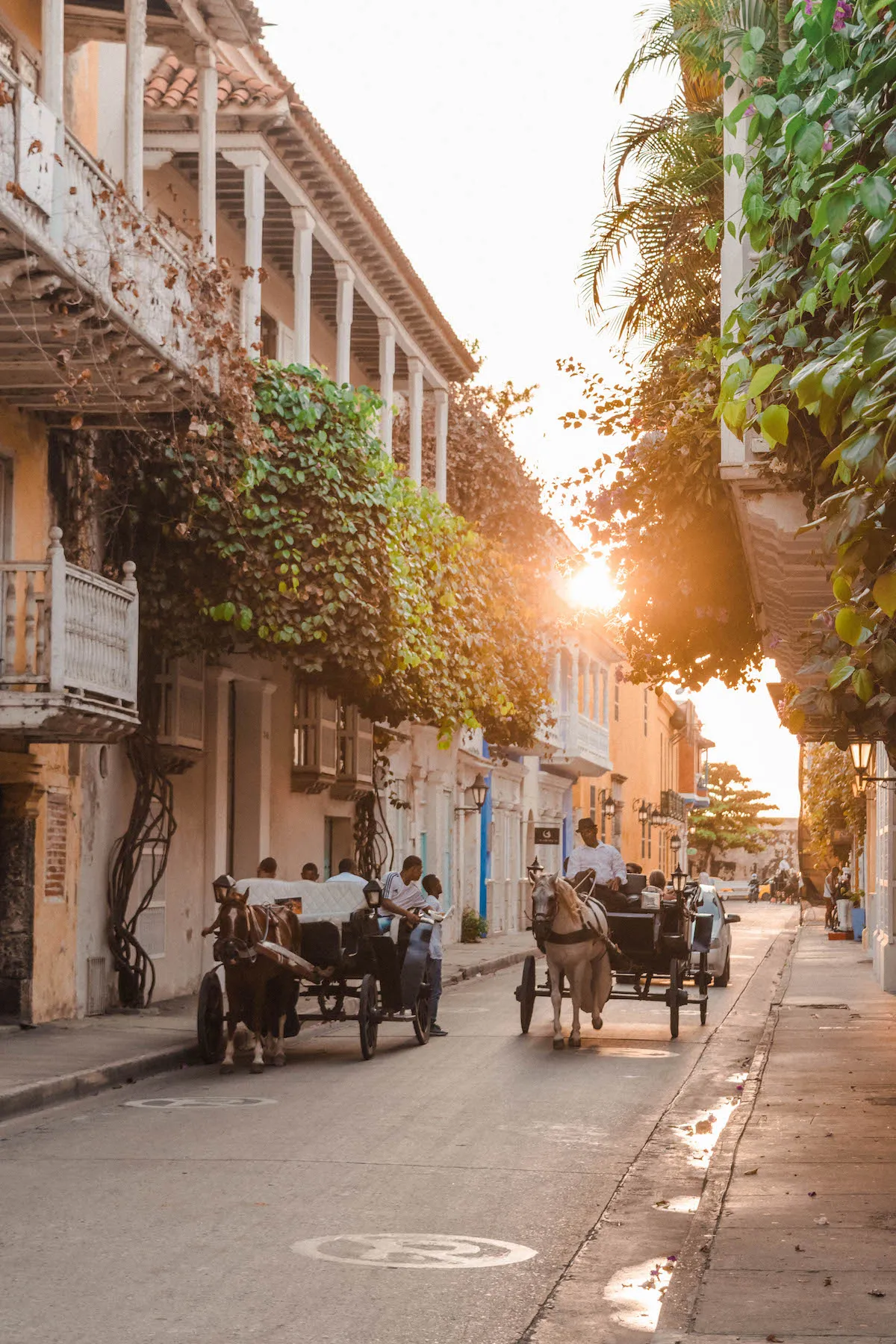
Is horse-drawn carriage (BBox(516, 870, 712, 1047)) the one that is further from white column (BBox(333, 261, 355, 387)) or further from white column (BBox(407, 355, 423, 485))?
white column (BBox(407, 355, 423, 485))

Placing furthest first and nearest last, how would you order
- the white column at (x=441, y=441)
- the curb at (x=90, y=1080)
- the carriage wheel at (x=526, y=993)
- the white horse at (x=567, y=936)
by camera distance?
the white column at (x=441, y=441), the carriage wheel at (x=526, y=993), the white horse at (x=567, y=936), the curb at (x=90, y=1080)

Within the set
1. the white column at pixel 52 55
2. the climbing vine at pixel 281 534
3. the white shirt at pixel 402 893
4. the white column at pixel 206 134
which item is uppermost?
the white column at pixel 206 134

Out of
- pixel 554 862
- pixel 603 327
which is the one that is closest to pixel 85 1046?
pixel 603 327

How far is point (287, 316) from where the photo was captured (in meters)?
24.1

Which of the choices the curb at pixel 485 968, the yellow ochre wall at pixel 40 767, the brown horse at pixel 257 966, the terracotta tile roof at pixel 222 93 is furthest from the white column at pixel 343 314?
the brown horse at pixel 257 966

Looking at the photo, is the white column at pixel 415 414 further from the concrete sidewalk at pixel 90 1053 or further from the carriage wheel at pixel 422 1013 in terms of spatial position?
the carriage wheel at pixel 422 1013

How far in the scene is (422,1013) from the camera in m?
16.2

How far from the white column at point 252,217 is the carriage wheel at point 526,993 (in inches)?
279

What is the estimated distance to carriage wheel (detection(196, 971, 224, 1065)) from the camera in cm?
1437

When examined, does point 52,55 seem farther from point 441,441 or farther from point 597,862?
point 441,441

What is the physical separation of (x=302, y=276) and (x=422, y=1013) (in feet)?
31.5

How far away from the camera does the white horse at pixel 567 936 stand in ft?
50.3

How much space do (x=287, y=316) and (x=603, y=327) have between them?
9062mm

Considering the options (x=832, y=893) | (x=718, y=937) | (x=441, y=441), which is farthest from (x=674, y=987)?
(x=832, y=893)
